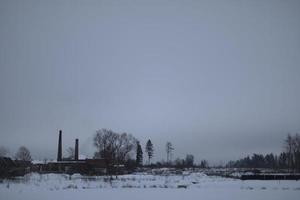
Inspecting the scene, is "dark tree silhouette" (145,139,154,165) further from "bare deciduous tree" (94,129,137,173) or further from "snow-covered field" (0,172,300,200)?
"snow-covered field" (0,172,300,200)

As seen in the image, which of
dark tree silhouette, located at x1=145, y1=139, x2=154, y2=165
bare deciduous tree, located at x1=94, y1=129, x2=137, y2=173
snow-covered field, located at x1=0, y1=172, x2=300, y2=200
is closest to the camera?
snow-covered field, located at x1=0, y1=172, x2=300, y2=200

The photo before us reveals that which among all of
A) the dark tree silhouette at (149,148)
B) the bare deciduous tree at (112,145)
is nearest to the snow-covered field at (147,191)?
the bare deciduous tree at (112,145)

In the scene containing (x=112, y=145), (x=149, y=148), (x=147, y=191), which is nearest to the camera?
(x=147, y=191)

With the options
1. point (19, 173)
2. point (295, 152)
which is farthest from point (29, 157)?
point (295, 152)

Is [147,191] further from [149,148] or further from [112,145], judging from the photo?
[149,148]

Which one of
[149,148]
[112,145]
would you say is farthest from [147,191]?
[149,148]

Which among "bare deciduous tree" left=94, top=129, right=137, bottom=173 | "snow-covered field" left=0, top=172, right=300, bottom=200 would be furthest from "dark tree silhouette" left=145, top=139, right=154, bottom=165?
"snow-covered field" left=0, top=172, right=300, bottom=200

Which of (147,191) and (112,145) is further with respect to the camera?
(112,145)

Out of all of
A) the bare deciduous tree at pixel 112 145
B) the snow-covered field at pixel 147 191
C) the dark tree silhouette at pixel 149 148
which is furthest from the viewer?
the dark tree silhouette at pixel 149 148

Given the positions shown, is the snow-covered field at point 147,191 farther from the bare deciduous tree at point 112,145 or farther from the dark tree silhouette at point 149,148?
the dark tree silhouette at point 149,148

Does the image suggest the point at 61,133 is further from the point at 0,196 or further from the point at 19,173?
the point at 0,196

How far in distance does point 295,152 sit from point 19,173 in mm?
65959

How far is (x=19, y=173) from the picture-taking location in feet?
185

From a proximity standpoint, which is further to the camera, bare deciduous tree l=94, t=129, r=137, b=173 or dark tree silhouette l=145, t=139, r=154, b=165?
dark tree silhouette l=145, t=139, r=154, b=165
